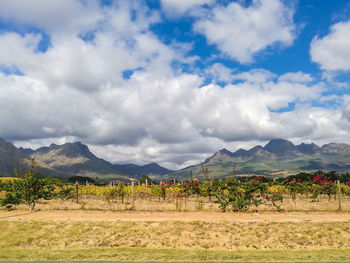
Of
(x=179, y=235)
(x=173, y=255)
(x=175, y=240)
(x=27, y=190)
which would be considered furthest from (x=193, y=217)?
(x=27, y=190)

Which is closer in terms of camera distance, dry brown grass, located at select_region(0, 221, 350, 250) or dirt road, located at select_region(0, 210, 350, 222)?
dry brown grass, located at select_region(0, 221, 350, 250)

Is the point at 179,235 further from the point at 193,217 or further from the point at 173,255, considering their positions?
the point at 193,217

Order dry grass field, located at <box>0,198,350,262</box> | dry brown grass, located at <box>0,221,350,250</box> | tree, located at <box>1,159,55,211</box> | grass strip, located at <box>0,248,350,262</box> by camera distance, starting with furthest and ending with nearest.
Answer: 1. tree, located at <box>1,159,55,211</box>
2. dry brown grass, located at <box>0,221,350,250</box>
3. dry grass field, located at <box>0,198,350,262</box>
4. grass strip, located at <box>0,248,350,262</box>

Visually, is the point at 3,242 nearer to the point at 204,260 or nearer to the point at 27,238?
the point at 27,238

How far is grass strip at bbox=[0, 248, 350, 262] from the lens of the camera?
422 inches

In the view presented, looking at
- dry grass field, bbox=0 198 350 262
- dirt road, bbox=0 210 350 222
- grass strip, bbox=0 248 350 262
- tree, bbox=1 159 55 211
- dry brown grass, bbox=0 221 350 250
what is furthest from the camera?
tree, bbox=1 159 55 211

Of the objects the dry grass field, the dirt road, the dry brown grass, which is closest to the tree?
the dirt road

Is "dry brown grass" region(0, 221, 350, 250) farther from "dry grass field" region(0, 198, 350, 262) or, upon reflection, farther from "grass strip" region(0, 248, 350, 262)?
"grass strip" region(0, 248, 350, 262)

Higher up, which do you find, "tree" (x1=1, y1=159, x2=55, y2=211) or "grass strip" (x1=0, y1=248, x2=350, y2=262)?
"tree" (x1=1, y1=159, x2=55, y2=211)

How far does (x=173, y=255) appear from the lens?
1137 centimetres

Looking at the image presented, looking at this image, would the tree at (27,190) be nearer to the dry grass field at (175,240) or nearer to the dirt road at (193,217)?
the dirt road at (193,217)

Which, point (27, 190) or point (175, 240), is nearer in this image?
point (175, 240)

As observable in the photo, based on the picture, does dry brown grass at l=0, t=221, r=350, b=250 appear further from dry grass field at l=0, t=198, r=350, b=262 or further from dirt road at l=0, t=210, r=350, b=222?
dirt road at l=0, t=210, r=350, b=222

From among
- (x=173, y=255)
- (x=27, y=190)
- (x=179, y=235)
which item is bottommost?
(x=173, y=255)
